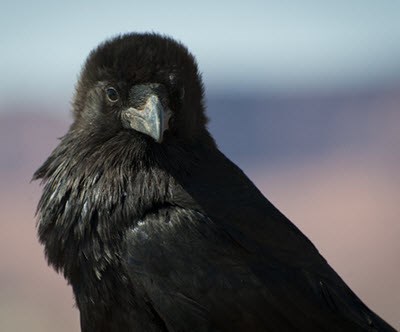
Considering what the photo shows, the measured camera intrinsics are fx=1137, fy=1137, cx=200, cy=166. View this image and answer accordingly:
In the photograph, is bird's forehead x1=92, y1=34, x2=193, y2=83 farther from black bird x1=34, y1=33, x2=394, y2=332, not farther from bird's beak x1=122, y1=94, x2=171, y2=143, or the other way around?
bird's beak x1=122, y1=94, x2=171, y2=143

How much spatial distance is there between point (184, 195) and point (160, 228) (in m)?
0.26

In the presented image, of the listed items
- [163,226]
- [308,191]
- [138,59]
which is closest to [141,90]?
[138,59]

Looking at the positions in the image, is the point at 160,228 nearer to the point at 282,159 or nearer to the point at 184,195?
the point at 184,195

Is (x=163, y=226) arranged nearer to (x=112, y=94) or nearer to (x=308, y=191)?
(x=112, y=94)

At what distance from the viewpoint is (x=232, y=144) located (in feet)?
88.6

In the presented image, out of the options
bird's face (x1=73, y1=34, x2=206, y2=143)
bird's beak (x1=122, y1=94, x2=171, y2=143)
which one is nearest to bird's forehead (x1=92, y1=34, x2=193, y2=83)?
bird's face (x1=73, y1=34, x2=206, y2=143)

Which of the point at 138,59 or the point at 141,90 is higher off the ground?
the point at 138,59

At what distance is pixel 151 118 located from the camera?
5625 mm

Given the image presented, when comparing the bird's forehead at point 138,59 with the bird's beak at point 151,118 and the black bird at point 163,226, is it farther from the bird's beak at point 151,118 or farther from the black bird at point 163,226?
the bird's beak at point 151,118

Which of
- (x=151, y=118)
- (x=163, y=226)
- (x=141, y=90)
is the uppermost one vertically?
(x=141, y=90)

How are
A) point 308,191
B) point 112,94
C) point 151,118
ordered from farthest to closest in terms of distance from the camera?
point 308,191 → point 112,94 → point 151,118

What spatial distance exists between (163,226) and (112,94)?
2.86 feet

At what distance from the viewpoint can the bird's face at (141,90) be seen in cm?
573

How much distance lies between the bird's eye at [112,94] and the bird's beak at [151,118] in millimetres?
99
